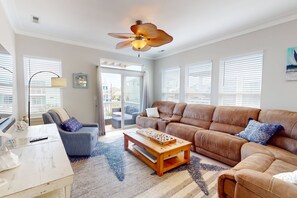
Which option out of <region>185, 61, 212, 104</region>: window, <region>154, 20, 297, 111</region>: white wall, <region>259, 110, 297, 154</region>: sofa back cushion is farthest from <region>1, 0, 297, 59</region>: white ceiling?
<region>259, 110, 297, 154</region>: sofa back cushion

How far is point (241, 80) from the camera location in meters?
3.36

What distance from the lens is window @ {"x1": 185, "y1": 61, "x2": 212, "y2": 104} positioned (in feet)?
13.2

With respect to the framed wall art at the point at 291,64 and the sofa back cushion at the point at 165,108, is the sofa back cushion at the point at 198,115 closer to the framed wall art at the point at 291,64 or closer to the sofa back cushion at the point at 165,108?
the sofa back cushion at the point at 165,108

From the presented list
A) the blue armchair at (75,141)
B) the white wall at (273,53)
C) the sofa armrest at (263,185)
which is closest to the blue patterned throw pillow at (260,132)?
the white wall at (273,53)

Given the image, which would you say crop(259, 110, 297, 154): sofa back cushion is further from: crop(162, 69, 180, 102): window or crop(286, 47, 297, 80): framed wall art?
crop(162, 69, 180, 102): window

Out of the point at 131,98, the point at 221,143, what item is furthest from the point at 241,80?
the point at 131,98

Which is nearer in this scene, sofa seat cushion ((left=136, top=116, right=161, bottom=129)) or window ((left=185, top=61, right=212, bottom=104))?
window ((left=185, top=61, right=212, bottom=104))

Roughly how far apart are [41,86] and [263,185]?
14.7ft

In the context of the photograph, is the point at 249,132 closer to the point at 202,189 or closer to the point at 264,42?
the point at 202,189

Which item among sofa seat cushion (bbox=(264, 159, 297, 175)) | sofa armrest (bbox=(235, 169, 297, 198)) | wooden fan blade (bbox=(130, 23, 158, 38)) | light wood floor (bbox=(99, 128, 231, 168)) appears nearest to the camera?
sofa armrest (bbox=(235, 169, 297, 198))

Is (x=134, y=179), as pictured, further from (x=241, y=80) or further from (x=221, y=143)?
(x=241, y=80)

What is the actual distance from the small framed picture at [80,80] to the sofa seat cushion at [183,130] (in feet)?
8.63

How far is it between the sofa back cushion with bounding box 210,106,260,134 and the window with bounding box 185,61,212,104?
2.38 ft

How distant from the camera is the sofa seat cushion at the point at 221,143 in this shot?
8.10 feet
